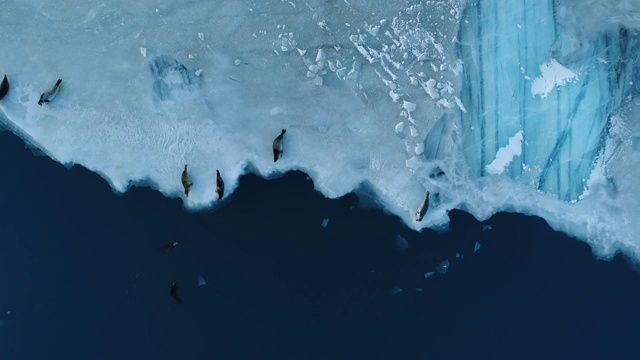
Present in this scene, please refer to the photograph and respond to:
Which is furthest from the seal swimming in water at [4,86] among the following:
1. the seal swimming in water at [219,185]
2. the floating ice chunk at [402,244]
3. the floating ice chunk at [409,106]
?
the floating ice chunk at [402,244]

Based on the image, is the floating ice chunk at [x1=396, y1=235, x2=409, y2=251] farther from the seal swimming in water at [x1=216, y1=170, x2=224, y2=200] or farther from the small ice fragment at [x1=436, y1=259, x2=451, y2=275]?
the seal swimming in water at [x1=216, y1=170, x2=224, y2=200]

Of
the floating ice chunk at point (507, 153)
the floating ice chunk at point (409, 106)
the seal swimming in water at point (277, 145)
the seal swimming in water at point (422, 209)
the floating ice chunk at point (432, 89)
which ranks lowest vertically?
the seal swimming in water at point (422, 209)

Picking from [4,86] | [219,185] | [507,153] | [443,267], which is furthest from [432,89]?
[4,86]

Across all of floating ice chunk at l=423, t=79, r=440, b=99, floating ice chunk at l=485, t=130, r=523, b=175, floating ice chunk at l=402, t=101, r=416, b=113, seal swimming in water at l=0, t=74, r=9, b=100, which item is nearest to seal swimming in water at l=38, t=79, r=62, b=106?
seal swimming in water at l=0, t=74, r=9, b=100

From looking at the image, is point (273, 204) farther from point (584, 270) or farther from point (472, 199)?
point (584, 270)

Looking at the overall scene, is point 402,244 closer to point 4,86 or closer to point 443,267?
point 443,267

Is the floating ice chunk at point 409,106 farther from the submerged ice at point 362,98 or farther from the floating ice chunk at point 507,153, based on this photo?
the floating ice chunk at point 507,153
